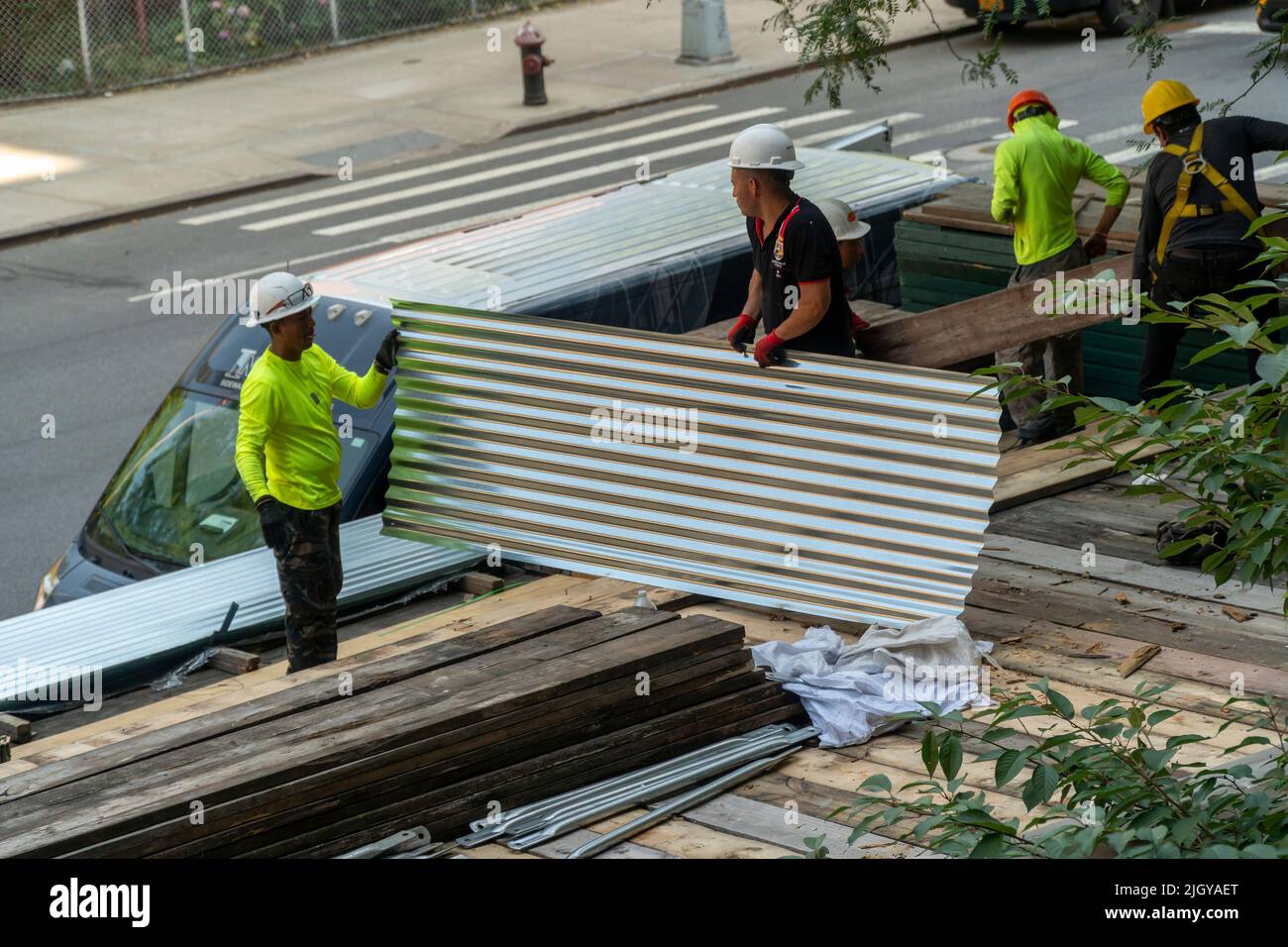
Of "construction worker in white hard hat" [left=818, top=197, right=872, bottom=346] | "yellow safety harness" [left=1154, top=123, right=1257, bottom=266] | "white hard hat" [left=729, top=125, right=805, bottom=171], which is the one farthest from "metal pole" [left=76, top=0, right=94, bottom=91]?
"yellow safety harness" [left=1154, top=123, right=1257, bottom=266]

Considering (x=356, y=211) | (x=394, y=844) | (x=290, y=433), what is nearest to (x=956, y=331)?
(x=290, y=433)

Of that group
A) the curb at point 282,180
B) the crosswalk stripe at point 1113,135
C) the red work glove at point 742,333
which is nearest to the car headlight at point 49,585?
the red work glove at point 742,333

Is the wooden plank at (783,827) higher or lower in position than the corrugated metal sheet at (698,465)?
lower

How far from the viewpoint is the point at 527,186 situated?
2028 cm

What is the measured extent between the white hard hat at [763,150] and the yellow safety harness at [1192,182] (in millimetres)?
2377

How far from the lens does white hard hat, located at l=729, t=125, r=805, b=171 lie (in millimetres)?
7680

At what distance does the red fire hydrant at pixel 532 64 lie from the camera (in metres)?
23.3

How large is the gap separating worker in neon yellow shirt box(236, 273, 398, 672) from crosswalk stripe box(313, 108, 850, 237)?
1141 centimetres

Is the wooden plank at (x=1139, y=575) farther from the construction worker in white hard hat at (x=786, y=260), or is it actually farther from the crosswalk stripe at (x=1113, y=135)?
the crosswalk stripe at (x=1113, y=135)

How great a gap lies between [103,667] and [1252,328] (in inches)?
212

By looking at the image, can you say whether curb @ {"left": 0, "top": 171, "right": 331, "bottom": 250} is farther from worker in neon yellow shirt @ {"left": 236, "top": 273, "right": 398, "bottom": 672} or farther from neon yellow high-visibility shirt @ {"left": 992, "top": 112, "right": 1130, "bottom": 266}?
worker in neon yellow shirt @ {"left": 236, "top": 273, "right": 398, "bottom": 672}

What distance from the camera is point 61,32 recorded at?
2427cm

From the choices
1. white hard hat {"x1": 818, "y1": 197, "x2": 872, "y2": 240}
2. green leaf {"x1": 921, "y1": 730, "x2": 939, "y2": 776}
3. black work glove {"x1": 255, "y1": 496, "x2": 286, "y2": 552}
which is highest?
white hard hat {"x1": 818, "y1": 197, "x2": 872, "y2": 240}
